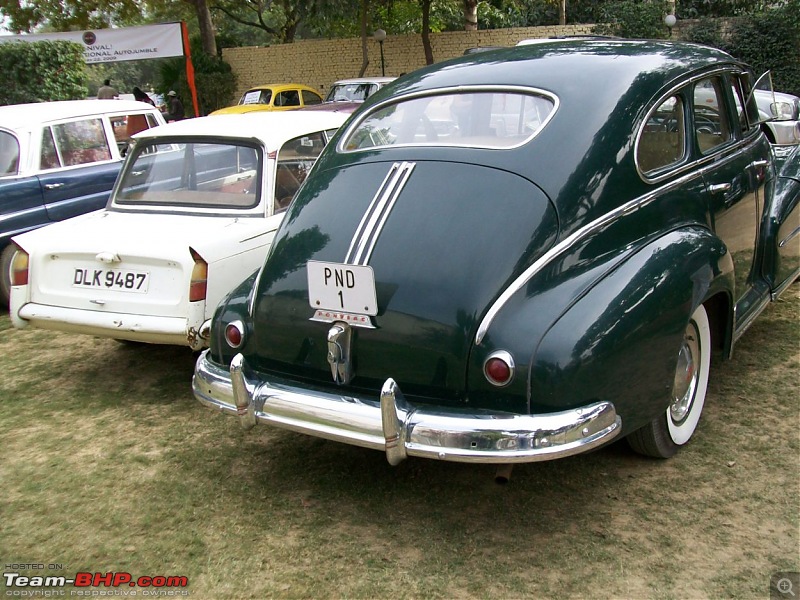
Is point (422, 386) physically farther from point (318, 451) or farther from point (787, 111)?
point (787, 111)

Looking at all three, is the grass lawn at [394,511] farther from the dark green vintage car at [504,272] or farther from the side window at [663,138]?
the side window at [663,138]

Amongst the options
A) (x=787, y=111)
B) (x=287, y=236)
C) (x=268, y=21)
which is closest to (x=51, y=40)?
(x=787, y=111)

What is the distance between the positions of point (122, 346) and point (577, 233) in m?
3.91

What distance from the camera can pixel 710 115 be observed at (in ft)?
13.8

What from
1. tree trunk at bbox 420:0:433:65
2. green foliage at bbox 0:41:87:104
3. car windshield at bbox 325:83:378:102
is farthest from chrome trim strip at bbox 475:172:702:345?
tree trunk at bbox 420:0:433:65

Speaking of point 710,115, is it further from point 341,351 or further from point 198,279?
point 198,279

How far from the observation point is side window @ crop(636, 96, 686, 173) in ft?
11.5

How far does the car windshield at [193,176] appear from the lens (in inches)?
205

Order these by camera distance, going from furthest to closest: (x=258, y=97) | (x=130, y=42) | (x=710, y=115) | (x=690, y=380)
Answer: (x=130, y=42) → (x=258, y=97) → (x=710, y=115) → (x=690, y=380)

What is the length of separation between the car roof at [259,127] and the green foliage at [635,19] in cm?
1611

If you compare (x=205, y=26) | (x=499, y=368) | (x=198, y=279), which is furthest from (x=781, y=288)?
(x=205, y=26)

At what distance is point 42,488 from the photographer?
3.74 meters

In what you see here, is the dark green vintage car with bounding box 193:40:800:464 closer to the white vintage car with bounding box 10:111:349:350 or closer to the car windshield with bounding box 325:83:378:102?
the white vintage car with bounding box 10:111:349:350

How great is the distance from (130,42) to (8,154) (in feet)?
45.6
